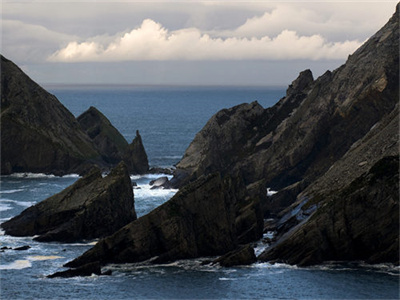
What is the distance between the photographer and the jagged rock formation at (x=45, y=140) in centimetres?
16038

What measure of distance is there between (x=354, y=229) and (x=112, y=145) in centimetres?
9815

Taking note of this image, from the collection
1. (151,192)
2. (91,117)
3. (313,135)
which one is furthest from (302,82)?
(91,117)

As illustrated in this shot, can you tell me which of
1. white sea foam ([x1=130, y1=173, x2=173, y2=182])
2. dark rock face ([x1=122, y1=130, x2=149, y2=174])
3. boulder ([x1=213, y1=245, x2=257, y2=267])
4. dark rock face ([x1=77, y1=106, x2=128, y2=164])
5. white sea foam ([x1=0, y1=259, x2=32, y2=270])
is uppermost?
dark rock face ([x1=77, y1=106, x2=128, y2=164])

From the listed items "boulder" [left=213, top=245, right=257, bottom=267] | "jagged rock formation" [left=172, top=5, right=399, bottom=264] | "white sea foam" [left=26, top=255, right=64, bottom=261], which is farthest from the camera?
"jagged rock formation" [left=172, top=5, right=399, bottom=264]

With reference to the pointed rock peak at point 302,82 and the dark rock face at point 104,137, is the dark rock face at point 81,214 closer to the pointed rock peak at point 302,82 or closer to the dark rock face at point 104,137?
the pointed rock peak at point 302,82

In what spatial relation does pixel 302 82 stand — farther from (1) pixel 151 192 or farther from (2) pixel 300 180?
(1) pixel 151 192

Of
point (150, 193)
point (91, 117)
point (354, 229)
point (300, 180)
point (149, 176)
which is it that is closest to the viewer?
point (354, 229)

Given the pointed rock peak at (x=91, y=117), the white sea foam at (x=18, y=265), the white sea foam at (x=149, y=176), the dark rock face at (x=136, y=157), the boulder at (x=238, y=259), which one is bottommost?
the boulder at (x=238, y=259)

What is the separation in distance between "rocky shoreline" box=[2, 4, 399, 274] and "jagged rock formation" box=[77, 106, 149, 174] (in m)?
0.27

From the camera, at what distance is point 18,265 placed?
85625 mm

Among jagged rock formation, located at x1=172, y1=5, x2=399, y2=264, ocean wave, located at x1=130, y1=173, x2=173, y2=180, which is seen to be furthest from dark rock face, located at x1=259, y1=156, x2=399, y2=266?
ocean wave, located at x1=130, y1=173, x2=173, y2=180

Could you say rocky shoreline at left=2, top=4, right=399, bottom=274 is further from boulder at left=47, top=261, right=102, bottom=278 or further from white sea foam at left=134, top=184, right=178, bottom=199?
white sea foam at left=134, top=184, right=178, bottom=199

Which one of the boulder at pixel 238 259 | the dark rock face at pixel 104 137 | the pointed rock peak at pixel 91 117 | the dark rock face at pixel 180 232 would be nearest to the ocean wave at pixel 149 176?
the dark rock face at pixel 104 137

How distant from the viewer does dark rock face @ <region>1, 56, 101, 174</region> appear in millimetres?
160375
